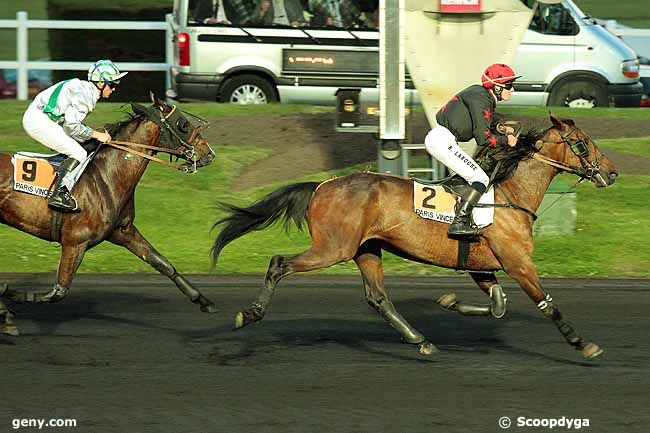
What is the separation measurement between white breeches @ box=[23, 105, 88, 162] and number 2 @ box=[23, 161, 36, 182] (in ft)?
0.71

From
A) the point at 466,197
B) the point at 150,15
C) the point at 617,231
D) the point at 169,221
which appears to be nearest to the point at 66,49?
the point at 150,15

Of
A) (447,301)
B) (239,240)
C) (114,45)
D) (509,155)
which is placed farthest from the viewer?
(114,45)

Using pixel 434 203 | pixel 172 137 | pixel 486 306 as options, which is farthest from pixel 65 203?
pixel 486 306

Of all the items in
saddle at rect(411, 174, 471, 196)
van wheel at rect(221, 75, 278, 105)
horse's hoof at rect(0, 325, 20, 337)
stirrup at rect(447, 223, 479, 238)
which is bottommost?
horse's hoof at rect(0, 325, 20, 337)

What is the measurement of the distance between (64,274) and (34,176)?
2.90 feet

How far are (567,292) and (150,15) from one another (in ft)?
69.1

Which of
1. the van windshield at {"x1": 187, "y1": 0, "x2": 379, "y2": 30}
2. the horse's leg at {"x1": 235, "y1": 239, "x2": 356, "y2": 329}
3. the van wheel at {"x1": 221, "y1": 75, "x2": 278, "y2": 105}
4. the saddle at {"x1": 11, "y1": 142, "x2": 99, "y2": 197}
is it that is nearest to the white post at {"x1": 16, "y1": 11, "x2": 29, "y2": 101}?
the van windshield at {"x1": 187, "y1": 0, "x2": 379, "y2": 30}

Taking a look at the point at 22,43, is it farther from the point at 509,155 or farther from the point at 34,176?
the point at 509,155

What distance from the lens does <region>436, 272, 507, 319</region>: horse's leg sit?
10.1 m

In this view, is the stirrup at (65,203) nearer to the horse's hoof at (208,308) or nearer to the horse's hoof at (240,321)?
the horse's hoof at (208,308)

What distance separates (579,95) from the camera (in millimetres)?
21859

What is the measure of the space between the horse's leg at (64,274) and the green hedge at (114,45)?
17140 mm

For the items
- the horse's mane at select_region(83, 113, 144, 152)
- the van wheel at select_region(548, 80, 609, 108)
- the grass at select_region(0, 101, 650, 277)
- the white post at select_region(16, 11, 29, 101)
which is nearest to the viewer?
the horse's mane at select_region(83, 113, 144, 152)

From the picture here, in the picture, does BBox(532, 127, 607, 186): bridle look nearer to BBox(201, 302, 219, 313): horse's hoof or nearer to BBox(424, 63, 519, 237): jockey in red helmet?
BBox(424, 63, 519, 237): jockey in red helmet
